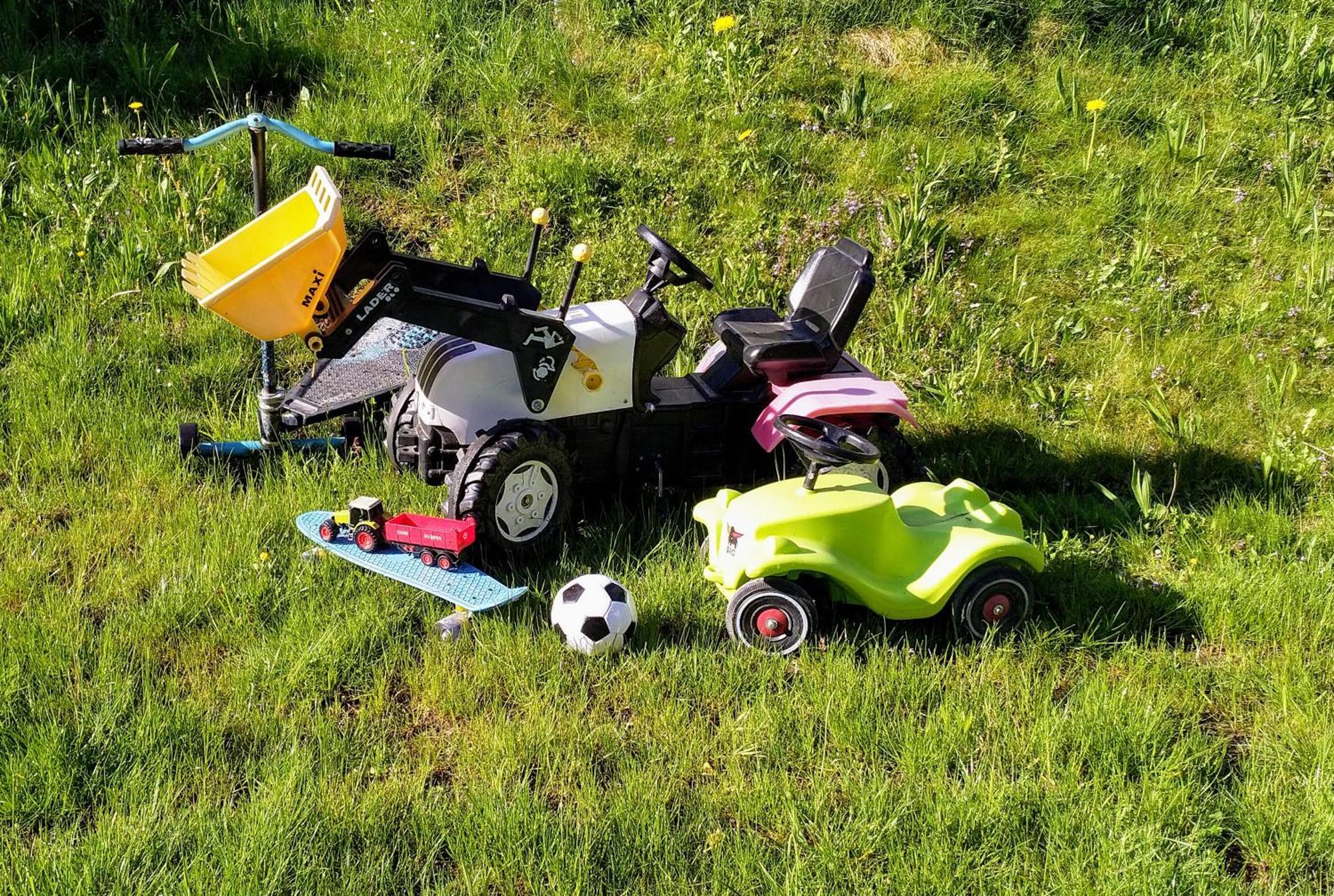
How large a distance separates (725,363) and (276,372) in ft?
7.00

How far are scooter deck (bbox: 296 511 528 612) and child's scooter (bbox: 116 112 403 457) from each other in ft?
2.29

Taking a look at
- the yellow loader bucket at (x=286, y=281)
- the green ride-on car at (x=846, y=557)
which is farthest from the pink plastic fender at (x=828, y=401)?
the yellow loader bucket at (x=286, y=281)

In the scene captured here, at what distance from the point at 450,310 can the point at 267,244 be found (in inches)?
30.7

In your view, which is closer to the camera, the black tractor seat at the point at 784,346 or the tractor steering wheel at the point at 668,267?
the tractor steering wheel at the point at 668,267

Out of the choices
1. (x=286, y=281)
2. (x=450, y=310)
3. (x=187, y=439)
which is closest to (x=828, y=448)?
(x=450, y=310)

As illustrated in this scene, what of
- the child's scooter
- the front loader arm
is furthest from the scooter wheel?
the front loader arm

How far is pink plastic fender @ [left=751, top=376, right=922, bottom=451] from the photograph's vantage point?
4.24m

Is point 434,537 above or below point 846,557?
below

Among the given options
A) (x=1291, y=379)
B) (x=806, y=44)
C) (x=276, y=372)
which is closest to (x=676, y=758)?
(x=276, y=372)

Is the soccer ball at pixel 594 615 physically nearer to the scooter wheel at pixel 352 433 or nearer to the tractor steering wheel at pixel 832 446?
the tractor steering wheel at pixel 832 446

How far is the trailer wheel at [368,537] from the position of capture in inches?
156

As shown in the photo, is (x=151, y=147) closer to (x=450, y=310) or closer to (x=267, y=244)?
(x=267, y=244)

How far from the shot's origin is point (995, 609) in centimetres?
373

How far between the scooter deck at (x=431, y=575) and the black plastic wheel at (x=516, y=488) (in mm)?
172
